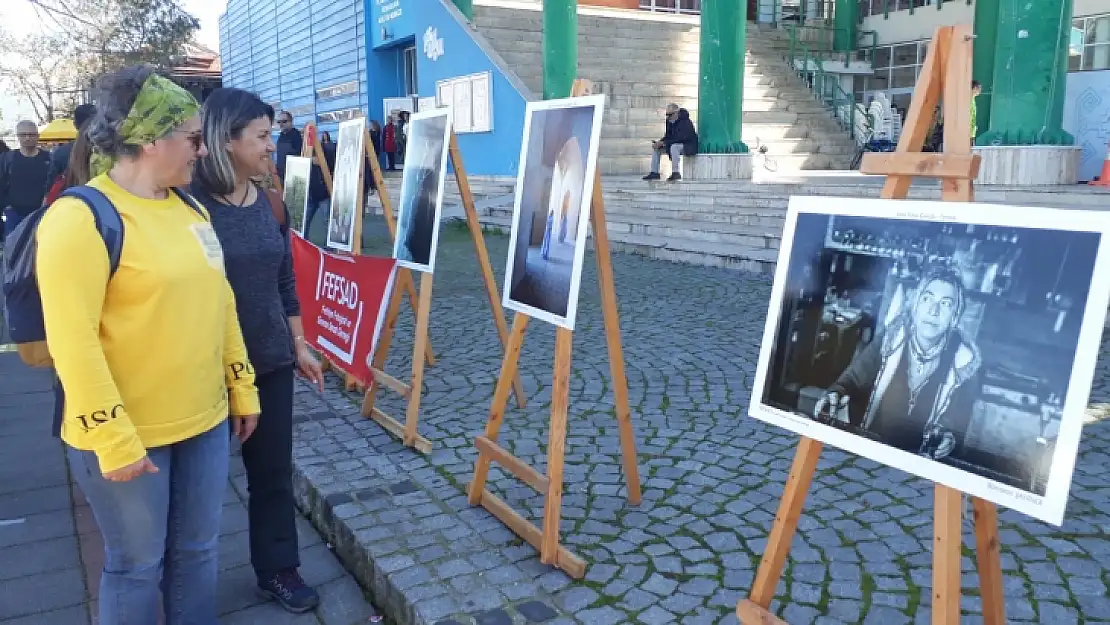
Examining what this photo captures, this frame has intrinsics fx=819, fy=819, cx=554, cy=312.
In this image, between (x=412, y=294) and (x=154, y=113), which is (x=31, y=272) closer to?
(x=154, y=113)

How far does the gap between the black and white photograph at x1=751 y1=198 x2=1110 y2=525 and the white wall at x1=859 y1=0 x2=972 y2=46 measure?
16.8 meters

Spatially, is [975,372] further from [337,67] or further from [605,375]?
[337,67]

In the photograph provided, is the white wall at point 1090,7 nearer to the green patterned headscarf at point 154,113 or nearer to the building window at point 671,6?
Answer: the building window at point 671,6

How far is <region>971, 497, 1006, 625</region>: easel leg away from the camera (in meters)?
2.17

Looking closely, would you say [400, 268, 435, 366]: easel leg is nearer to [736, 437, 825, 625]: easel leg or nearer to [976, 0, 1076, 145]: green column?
[736, 437, 825, 625]: easel leg

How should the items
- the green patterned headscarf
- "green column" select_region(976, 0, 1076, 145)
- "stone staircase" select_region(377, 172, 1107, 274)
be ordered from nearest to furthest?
the green patterned headscarf, "green column" select_region(976, 0, 1076, 145), "stone staircase" select_region(377, 172, 1107, 274)

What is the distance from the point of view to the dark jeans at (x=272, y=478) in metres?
2.96

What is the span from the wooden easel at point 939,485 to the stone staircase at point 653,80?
43.3 ft

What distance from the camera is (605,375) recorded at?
18.4 feet

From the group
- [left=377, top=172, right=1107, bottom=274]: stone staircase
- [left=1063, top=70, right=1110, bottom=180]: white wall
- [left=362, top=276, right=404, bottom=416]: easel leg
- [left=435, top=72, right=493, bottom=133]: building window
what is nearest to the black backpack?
[left=362, top=276, right=404, bottom=416]: easel leg

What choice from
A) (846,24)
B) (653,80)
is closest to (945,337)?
(653,80)

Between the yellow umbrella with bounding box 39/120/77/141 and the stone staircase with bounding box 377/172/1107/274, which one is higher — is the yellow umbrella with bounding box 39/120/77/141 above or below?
above

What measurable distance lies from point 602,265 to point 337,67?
24.2 m

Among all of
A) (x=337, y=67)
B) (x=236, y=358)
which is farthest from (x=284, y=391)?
(x=337, y=67)
